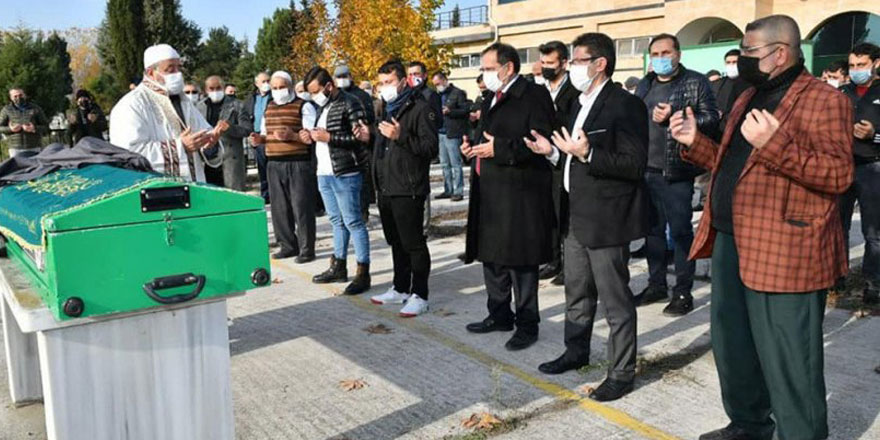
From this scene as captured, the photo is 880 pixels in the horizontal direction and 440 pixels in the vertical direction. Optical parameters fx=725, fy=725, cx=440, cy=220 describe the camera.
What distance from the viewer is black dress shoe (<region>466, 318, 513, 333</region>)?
5.52 m

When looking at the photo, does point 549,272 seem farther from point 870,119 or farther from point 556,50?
point 870,119

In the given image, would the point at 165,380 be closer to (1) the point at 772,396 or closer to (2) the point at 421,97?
(1) the point at 772,396

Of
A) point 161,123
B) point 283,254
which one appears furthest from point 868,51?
point 283,254

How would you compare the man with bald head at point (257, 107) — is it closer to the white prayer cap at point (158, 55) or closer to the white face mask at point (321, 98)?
the white face mask at point (321, 98)

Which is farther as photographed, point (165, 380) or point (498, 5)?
point (498, 5)

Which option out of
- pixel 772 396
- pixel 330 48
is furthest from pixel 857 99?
pixel 330 48

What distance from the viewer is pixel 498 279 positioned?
536 centimetres

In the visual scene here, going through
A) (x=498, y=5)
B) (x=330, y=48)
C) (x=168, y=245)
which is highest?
(x=498, y=5)

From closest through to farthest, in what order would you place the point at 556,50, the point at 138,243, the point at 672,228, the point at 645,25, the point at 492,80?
the point at 138,243 < the point at 492,80 < the point at 556,50 < the point at 672,228 < the point at 645,25

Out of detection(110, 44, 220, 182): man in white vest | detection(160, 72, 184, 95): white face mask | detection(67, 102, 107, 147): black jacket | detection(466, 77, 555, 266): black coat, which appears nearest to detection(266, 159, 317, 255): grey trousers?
detection(110, 44, 220, 182): man in white vest

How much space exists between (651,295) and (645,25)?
26.7 m

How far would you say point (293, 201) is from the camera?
8.12 m

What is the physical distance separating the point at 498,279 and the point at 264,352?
5.87 ft

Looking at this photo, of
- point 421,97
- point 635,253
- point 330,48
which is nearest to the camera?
point 421,97
